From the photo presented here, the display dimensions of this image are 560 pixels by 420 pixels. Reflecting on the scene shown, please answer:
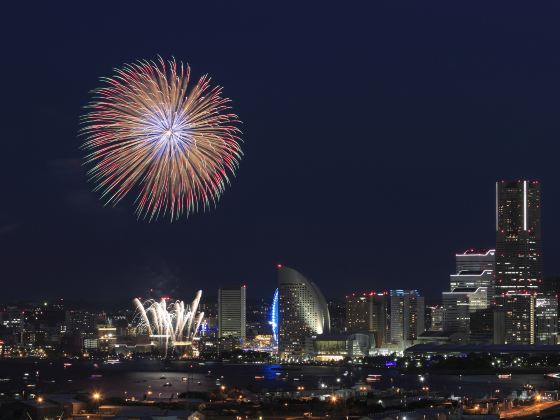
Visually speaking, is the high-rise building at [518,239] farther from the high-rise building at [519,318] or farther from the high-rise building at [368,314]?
the high-rise building at [368,314]

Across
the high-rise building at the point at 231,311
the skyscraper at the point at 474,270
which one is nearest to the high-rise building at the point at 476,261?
the skyscraper at the point at 474,270

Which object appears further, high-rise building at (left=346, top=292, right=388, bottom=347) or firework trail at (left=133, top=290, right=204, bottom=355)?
high-rise building at (left=346, top=292, right=388, bottom=347)

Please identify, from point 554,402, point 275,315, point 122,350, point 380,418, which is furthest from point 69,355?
point 380,418

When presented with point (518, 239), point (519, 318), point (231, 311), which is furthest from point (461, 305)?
point (231, 311)

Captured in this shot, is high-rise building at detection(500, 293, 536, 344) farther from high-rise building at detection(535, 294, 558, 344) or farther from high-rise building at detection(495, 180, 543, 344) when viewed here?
high-rise building at detection(495, 180, 543, 344)

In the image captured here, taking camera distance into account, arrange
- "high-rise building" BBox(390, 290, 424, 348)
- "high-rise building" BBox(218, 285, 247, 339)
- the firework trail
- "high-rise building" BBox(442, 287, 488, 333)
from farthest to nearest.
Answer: "high-rise building" BBox(218, 285, 247, 339) → "high-rise building" BBox(442, 287, 488, 333) → "high-rise building" BBox(390, 290, 424, 348) → the firework trail

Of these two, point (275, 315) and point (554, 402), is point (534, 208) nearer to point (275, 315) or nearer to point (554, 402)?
point (275, 315)

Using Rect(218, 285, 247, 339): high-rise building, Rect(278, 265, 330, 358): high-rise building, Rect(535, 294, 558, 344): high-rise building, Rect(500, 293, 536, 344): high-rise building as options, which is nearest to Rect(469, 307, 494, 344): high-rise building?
Rect(500, 293, 536, 344): high-rise building
